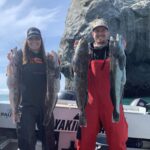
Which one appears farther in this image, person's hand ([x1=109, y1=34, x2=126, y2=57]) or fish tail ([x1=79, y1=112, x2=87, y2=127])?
fish tail ([x1=79, y1=112, x2=87, y2=127])

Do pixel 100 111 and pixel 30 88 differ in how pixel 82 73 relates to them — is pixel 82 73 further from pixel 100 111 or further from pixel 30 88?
pixel 30 88

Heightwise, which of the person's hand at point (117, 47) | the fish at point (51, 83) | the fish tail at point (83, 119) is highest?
the person's hand at point (117, 47)

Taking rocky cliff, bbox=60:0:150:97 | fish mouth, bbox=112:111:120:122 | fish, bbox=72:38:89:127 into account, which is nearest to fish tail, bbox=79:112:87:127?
fish, bbox=72:38:89:127

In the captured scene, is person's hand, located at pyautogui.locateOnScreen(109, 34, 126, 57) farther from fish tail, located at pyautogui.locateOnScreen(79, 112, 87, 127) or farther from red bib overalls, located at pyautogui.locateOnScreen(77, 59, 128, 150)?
fish tail, located at pyautogui.locateOnScreen(79, 112, 87, 127)

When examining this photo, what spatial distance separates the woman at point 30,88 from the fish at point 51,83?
0.08 metres

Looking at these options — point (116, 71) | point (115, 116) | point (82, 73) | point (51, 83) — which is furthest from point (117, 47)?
point (51, 83)

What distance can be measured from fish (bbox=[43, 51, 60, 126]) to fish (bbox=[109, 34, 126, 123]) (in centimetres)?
78

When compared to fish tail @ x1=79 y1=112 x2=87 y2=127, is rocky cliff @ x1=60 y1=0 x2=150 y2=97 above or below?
above

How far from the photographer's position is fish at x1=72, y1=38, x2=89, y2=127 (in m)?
5.80

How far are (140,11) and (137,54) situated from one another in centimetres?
355

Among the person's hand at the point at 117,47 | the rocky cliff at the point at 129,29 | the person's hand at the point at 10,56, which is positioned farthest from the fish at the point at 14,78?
the rocky cliff at the point at 129,29

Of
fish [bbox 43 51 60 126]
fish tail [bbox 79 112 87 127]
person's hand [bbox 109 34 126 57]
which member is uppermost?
person's hand [bbox 109 34 126 57]

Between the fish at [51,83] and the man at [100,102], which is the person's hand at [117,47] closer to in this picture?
the man at [100,102]

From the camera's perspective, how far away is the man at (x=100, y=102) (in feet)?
19.2
